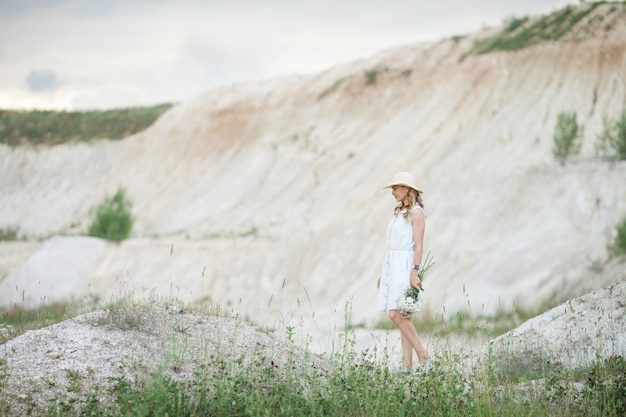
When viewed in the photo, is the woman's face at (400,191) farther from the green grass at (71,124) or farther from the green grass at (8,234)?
the green grass at (71,124)

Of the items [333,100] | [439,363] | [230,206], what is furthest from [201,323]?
[333,100]

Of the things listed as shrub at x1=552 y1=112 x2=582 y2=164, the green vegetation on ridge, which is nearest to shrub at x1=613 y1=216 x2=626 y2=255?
shrub at x1=552 y1=112 x2=582 y2=164

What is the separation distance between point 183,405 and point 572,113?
20782 millimetres

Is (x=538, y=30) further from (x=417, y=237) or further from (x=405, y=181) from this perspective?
(x=417, y=237)

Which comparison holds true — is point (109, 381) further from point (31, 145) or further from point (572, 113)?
point (31, 145)

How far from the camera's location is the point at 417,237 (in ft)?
23.2

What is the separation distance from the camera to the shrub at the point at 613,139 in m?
21.2

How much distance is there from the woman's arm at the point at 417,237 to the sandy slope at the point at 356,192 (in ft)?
31.0

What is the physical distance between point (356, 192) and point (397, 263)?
783 inches

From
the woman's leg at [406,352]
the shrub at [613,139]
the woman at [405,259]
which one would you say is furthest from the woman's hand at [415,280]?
the shrub at [613,139]

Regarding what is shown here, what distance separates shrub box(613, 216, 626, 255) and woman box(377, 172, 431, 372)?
39.5 feet

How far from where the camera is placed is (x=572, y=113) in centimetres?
2386

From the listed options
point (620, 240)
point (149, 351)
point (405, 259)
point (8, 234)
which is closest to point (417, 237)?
point (405, 259)

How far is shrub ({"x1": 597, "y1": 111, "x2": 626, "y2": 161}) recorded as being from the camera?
69.7 ft
